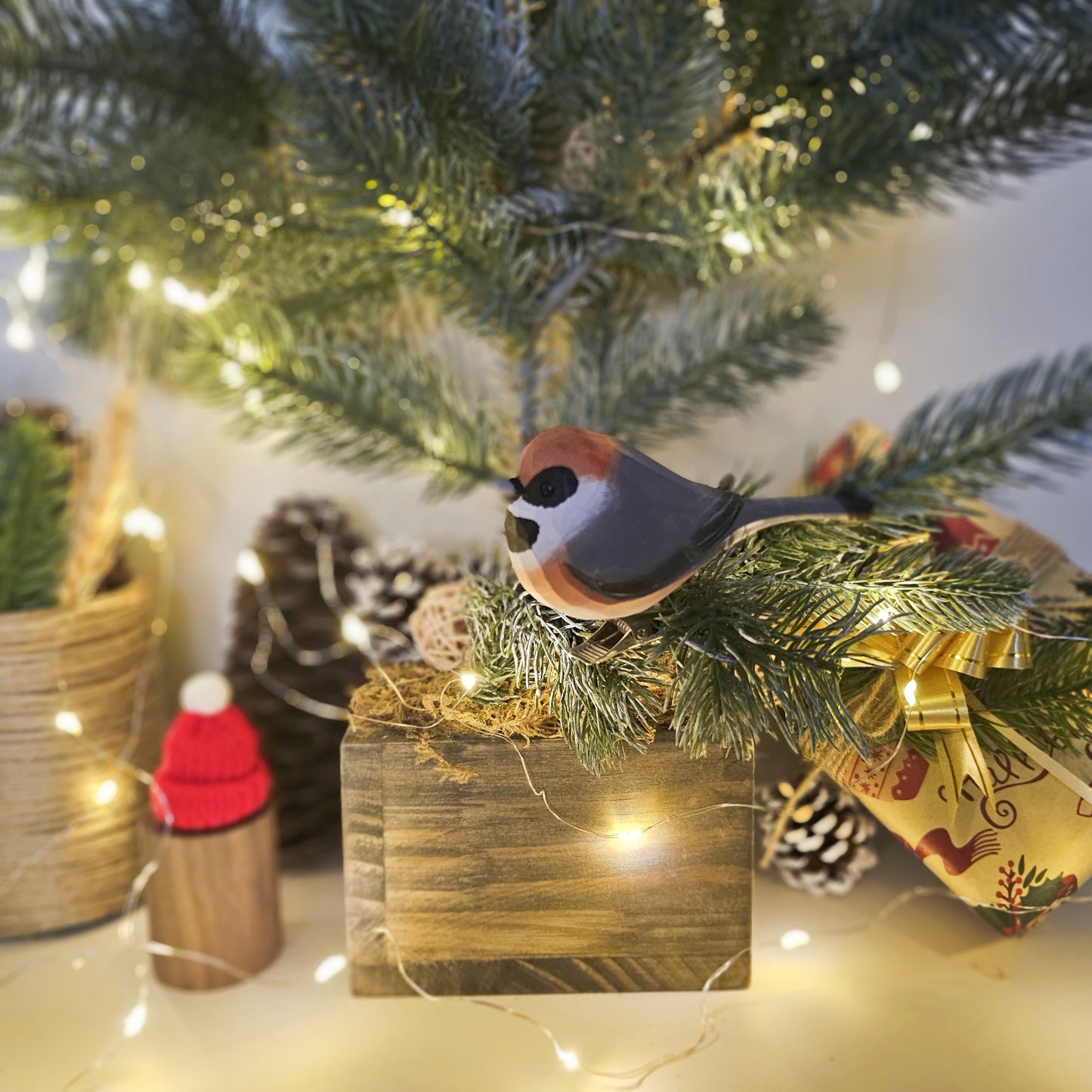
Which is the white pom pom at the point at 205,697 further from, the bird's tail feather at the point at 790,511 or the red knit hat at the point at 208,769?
the bird's tail feather at the point at 790,511

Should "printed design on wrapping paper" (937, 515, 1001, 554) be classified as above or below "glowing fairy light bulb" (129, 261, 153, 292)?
below

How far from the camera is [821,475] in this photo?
688 mm

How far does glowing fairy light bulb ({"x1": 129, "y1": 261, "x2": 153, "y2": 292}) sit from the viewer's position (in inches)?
25.8

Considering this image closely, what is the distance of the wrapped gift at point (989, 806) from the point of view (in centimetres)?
47

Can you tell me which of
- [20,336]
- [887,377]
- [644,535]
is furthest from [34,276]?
[887,377]

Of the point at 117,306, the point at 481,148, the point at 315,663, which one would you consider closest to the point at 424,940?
the point at 315,663

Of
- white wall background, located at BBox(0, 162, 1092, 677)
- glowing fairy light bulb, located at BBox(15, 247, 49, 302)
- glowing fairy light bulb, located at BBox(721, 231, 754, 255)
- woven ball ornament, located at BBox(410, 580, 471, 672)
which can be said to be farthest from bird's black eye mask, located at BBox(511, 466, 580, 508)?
glowing fairy light bulb, located at BBox(15, 247, 49, 302)

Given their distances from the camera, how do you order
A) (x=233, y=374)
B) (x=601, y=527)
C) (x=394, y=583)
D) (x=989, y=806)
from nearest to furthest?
(x=601, y=527)
(x=989, y=806)
(x=233, y=374)
(x=394, y=583)

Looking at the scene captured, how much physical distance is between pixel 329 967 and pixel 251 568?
306 millimetres

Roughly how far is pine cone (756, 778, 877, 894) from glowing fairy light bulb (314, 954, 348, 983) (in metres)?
0.28

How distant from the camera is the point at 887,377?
0.75 metres

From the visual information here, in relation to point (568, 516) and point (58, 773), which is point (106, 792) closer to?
point (58, 773)

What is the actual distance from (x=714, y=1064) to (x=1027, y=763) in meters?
0.22

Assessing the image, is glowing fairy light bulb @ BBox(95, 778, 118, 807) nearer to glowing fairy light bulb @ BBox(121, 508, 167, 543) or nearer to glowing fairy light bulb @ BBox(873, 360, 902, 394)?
glowing fairy light bulb @ BBox(121, 508, 167, 543)
